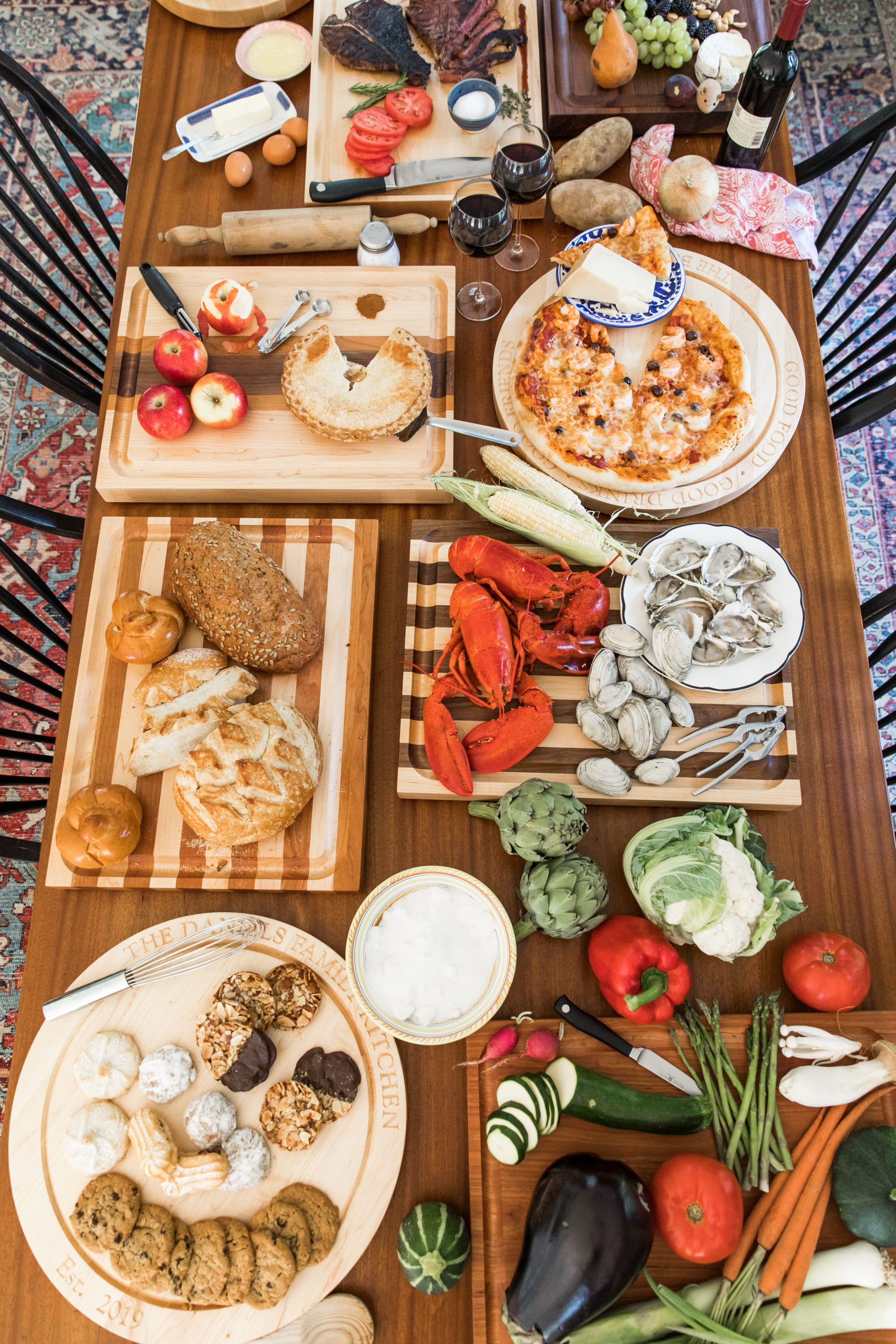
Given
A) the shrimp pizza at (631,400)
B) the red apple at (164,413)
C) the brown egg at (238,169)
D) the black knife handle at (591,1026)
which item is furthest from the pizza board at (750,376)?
the black knife handle at (591,1026)

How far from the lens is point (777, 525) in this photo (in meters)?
1.83

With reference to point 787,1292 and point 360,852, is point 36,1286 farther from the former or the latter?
point 787,1292

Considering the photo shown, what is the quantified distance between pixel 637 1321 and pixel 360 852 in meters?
0.85

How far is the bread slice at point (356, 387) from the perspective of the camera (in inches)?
70.8

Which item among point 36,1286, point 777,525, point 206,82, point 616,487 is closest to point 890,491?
point 777,525

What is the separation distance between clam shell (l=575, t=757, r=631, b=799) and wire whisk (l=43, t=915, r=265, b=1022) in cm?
66

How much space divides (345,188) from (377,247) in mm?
214

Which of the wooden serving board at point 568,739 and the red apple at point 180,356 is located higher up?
Answer: the red apple at point 180,356

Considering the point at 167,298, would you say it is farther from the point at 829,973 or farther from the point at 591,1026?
the point at 829,973

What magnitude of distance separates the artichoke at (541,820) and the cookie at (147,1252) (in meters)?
0.83

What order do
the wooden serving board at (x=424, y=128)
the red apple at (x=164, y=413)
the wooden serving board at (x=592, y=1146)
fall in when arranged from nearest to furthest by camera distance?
the wooden serving board at (x=592, y=1146) < the red apple at (x=164, y=413) < the wooden serving board at (x=424, y=128)

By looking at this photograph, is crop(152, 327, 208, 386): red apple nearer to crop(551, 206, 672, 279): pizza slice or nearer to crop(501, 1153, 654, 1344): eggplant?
crop(551, 206, 672, 279): pizza slice

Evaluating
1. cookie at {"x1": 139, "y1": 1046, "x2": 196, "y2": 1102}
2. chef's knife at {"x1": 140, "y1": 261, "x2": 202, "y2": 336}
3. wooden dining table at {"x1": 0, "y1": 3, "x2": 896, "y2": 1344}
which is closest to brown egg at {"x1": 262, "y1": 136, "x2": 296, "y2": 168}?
wooden dining table at {"x1": 0, "y1": 3, "x2": 896, "y2": 1344}

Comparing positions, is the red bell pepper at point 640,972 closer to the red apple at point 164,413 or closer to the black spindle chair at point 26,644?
the black spindle chair at point 26,644
